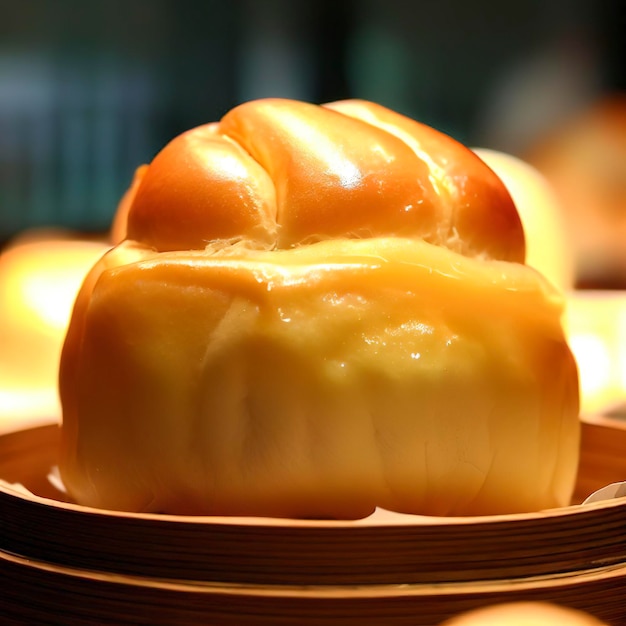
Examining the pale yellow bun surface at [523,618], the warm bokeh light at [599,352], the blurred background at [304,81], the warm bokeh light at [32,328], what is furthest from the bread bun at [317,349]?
the blurred background at [304,81]

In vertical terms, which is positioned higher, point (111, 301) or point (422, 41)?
point (422, 41)

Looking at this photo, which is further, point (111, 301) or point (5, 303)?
point (5, 303)

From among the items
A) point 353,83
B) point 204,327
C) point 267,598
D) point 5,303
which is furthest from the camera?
point 353,83

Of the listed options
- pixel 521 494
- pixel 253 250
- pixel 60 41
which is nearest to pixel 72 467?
pixel 253 250

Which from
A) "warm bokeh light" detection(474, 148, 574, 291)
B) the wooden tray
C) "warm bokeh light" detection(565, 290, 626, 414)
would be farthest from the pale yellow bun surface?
"warm bokeh light" detection(565, 290, 626, 414)

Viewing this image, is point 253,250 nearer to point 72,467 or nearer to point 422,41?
point 72,467

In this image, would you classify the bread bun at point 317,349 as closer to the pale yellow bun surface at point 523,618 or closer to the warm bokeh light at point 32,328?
the pale yellow bun surface at point 523,618

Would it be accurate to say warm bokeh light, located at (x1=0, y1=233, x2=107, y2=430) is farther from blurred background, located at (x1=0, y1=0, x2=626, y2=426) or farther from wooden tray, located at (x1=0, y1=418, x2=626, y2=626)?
blurred background, located at (x1=0, y1=0, x2=626, y2=426)
